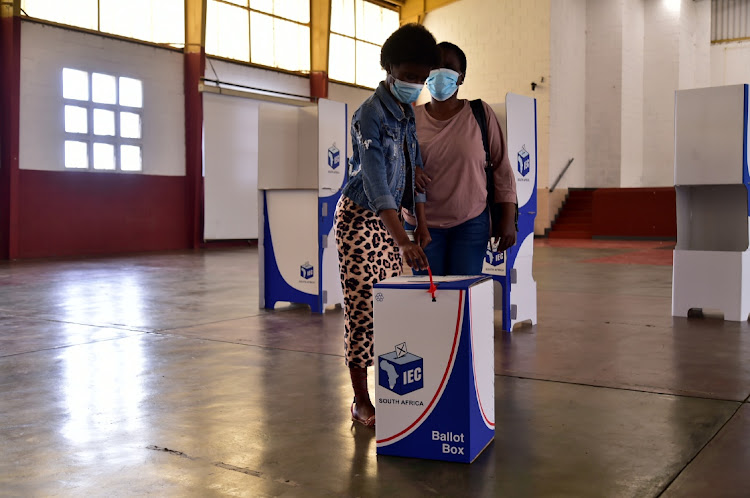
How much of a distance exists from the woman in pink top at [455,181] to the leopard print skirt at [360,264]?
0.27 metres

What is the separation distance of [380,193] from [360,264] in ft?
1.03

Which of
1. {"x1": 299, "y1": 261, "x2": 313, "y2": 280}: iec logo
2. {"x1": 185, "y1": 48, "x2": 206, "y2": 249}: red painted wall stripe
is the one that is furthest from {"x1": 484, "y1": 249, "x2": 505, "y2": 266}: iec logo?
{"x1": 185, "y1": 48, "x2": 206, "y2": 249}: red painted wall stripe

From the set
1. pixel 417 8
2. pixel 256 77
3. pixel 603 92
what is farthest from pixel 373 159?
pixel 417 8

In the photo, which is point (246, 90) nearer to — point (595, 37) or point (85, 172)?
point (85, 172)

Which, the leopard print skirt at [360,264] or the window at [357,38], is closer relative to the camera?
the leopard print skirt at [360,264]

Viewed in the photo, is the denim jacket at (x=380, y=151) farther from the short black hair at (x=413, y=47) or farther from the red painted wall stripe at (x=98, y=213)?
the red painted wall stripe at (x=98, y=213)

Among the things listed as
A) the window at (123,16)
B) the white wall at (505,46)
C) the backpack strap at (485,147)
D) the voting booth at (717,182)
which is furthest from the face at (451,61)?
the white wall at (505,46)

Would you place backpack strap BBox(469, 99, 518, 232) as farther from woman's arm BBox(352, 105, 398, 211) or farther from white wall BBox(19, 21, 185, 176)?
white wall BBox(19, 21, 185, 176)

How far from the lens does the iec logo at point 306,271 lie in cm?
606

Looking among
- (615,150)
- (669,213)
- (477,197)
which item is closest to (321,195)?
(477,197)

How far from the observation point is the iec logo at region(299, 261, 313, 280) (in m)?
6.06

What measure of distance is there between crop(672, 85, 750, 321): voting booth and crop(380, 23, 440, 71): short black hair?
11.7 ft

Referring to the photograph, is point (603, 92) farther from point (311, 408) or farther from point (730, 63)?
point (311, 408)

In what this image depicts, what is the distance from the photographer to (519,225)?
516cm
